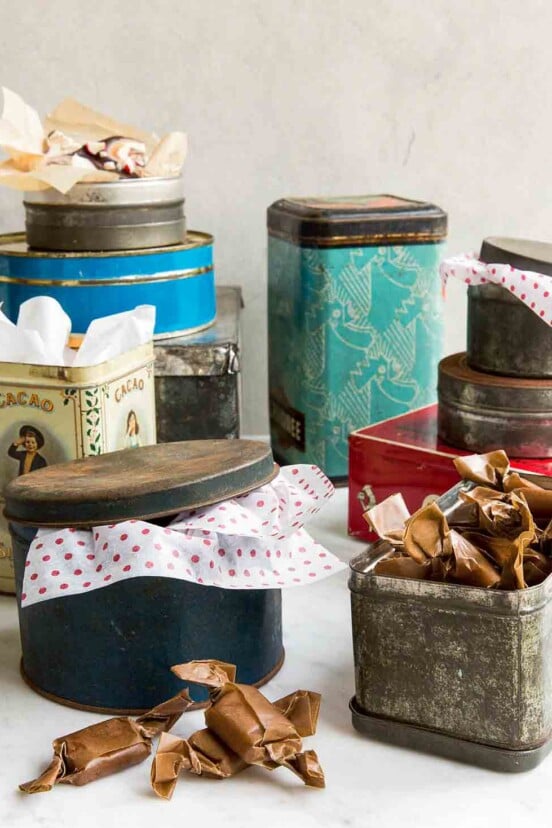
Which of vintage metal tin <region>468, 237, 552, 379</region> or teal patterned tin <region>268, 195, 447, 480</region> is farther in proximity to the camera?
teal patterned tin <region>268, 195, 447, 480</region>

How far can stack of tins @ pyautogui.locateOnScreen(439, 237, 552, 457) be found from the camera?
3.20ft

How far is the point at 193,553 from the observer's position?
0.75 metres

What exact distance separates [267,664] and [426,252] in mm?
554

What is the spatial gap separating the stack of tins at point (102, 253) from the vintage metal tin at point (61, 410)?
0.18 metres

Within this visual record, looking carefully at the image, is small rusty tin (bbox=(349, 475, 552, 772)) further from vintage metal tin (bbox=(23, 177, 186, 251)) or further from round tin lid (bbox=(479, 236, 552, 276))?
vintage metal tin (bbox=(23, 177, 186, 251))

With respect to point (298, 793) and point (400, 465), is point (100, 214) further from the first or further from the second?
point (298, 793)

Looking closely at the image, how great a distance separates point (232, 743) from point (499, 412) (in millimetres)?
424

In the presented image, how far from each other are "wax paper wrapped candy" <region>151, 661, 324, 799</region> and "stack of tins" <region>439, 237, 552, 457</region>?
0.38 m

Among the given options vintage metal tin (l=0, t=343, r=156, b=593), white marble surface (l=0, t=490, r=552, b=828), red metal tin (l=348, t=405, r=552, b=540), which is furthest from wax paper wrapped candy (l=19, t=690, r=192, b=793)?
red metal tin (l=348, t=405, r=552, b=540)

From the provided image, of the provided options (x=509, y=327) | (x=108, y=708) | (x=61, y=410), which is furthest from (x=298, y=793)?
(x=509, y=327)

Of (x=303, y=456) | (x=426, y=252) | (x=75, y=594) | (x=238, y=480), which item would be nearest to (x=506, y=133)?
(x=426, y=252)

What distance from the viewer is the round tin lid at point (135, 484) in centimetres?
75

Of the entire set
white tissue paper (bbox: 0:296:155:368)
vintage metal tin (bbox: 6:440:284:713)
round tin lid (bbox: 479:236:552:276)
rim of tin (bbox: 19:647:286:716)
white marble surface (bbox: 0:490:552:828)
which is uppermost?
round tin lid (bbox: 479:236:552:276)

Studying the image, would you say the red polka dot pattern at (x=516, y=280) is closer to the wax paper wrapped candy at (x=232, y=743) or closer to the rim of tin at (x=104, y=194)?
the rim of tin at (x=104, y=194)
